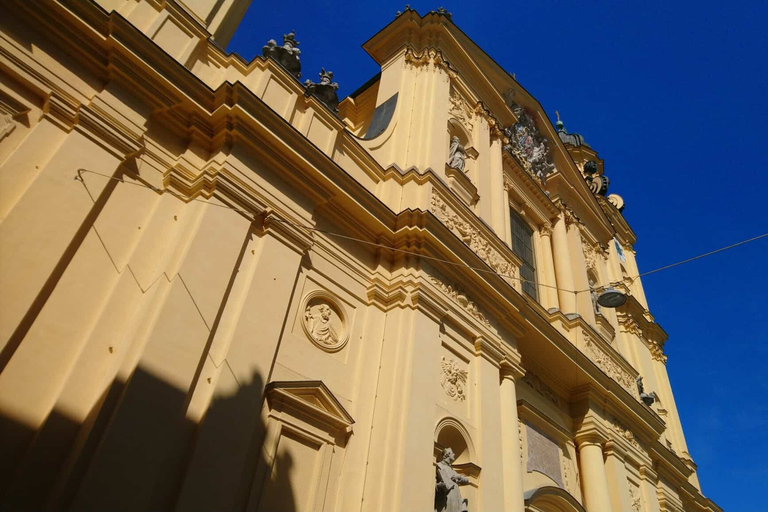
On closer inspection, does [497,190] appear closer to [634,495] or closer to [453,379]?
[453,379]

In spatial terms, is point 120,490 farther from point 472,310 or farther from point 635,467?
point 635,467

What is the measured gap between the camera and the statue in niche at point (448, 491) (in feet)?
22.9

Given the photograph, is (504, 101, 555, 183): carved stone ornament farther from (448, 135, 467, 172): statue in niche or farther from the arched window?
(448, 135, 467, 172): statue in niche

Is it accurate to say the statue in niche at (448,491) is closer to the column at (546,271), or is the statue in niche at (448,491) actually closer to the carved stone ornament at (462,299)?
the carved stone ornament at (462,299)

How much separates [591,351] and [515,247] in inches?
113

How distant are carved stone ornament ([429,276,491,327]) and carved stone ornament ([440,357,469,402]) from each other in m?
1.00

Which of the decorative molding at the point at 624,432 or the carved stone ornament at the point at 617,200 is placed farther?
the carved stone ornament at the point at 617,200

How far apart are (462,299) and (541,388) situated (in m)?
3.44

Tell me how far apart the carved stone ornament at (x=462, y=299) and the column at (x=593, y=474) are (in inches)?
158

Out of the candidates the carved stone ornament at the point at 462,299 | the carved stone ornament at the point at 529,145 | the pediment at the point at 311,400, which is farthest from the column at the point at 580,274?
the pediment at the point at 311,400

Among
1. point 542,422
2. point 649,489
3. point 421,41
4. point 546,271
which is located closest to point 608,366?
point 546,271

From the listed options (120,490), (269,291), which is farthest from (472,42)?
(120,490)

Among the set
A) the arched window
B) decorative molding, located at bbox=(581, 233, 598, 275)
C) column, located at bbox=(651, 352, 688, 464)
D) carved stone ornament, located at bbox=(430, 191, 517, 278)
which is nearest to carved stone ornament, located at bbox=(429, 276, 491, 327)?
carved stone ornament, located at bbox=(430, 191, 517, 278)

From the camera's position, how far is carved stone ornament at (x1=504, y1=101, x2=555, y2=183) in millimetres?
15117
